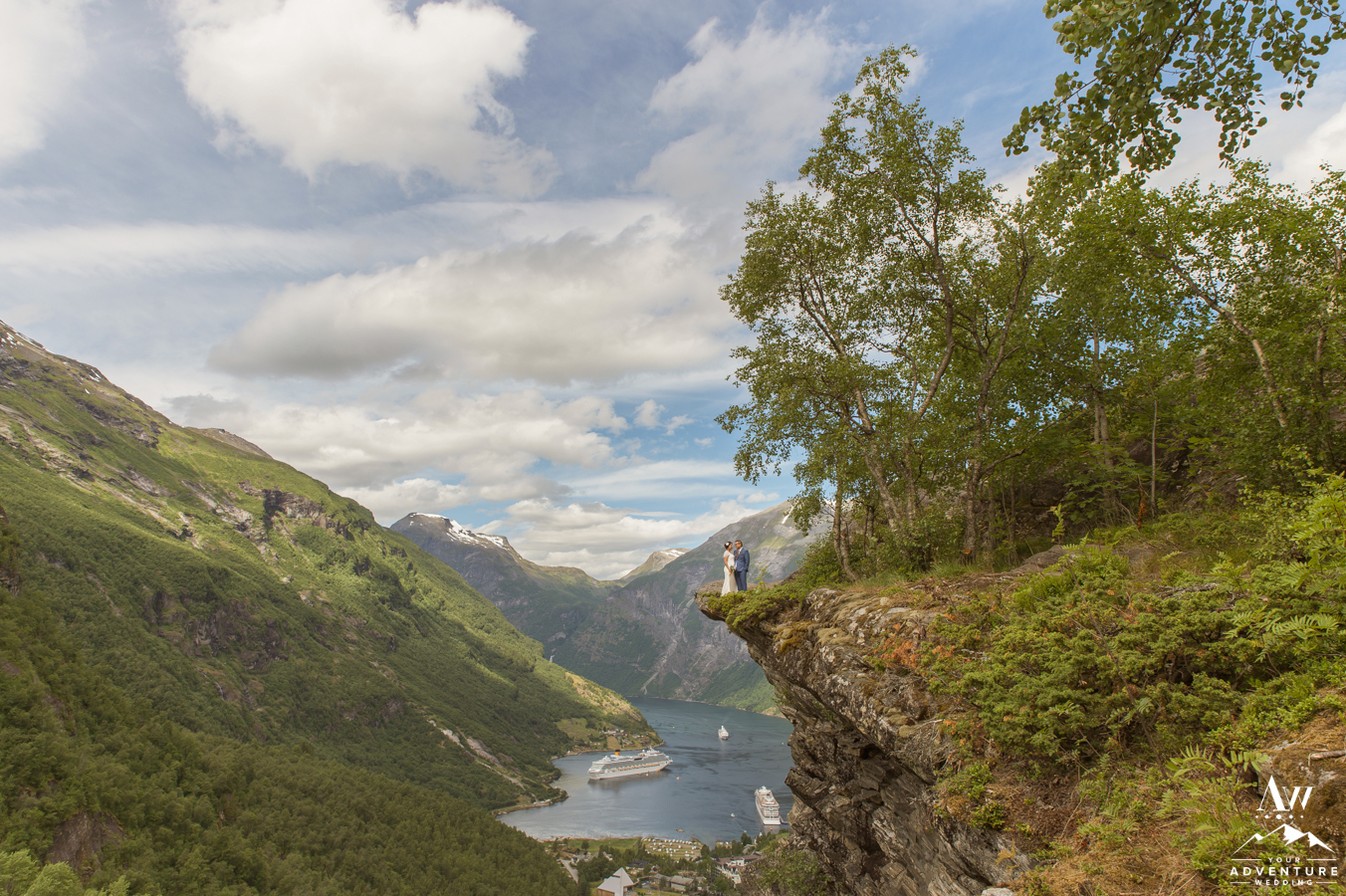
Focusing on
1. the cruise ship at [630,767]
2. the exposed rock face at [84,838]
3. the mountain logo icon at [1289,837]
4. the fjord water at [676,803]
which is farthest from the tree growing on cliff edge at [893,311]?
the cruise ship at [630,767]

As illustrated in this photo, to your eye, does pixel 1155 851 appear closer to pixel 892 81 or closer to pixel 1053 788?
pixel 1053 788

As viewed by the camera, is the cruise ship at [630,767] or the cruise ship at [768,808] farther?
the cruise ship at [630,767]

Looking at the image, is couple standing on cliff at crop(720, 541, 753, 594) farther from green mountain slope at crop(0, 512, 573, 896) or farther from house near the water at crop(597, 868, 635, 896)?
house near the water at crop(597, 868, 635, 896)

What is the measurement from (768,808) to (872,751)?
133m

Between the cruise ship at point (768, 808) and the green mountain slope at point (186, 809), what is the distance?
44.3m

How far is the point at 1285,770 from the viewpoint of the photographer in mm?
4461

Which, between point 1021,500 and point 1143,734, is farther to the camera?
point 1021,500

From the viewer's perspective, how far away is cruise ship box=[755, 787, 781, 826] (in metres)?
123

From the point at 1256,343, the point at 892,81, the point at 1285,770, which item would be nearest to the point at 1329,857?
the point at 1285,770

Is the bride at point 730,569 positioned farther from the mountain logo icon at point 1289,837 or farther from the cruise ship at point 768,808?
the cruise ship at point 768,808

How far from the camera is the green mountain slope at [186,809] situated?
61.2m

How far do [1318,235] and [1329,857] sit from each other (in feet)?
42.6

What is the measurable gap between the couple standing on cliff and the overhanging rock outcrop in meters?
2.69

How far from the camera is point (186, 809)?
246 ft
